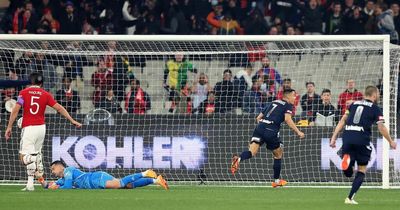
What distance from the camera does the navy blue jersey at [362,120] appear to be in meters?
16.7

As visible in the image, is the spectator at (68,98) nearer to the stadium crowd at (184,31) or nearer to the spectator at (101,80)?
the stadium crowd at (184,31)

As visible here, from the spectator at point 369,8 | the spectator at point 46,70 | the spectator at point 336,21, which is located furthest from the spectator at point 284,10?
the spectator at point 46,70

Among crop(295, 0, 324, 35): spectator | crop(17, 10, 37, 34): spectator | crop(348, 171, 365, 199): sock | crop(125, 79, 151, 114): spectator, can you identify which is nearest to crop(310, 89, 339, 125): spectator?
crop(125, 79, 151, 114): spectator

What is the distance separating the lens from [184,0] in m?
29.3

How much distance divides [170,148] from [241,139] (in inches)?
57.5

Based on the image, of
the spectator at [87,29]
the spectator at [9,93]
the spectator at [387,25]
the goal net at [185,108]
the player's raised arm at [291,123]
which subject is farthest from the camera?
the spectator at [87,29]

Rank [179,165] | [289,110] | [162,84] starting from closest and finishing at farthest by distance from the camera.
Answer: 1. [289,110]
2. [179,165]
3. [162,84]

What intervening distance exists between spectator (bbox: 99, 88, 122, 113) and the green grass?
10.7 feet

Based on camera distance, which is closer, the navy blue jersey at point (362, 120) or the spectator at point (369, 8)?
the navy blue jersey at point (362, 120)

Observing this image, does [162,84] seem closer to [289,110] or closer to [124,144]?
[124,144]

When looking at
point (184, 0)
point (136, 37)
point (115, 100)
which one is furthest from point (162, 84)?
point (184, 0)

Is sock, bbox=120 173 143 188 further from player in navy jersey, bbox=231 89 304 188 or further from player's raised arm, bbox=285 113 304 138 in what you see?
player's raised arm, bbox=285 113 304 138

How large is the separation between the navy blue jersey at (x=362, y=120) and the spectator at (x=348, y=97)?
232 inches

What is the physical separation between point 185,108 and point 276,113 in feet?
9.91
